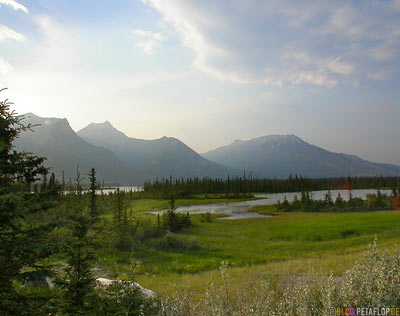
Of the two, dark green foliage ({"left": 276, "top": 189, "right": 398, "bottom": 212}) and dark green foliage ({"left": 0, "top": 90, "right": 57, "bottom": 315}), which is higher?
dark green foliage ({"left": 0, "top": 90, "right": 57, "bottom": 315})

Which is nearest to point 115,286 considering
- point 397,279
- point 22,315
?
point 22,315

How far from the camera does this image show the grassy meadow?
12.7 metres

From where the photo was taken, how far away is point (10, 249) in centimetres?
551

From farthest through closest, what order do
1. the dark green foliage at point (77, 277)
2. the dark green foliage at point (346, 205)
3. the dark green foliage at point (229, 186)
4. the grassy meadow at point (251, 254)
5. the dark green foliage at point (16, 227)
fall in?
the dark green foliage at point (229, 186) → the dark green foliage at point (346, 205) → the grassy meadow at point (251, 254) → the dark green foliage at point (77, 277) → the dark green foliage at point (16, 227)

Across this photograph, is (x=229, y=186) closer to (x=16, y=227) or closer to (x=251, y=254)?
(x=251, y=254)

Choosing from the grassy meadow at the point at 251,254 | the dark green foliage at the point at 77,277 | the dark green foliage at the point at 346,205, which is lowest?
the dark green foliage at the point at 346,205

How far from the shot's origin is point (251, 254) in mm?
21578

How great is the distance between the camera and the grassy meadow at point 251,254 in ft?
41.5

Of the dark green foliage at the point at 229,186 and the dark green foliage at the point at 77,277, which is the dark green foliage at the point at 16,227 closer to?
the dark green foliage at the point at 77,277

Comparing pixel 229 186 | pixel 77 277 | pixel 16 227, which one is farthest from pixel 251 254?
pixel 229 186

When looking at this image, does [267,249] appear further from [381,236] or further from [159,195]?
[159,195]

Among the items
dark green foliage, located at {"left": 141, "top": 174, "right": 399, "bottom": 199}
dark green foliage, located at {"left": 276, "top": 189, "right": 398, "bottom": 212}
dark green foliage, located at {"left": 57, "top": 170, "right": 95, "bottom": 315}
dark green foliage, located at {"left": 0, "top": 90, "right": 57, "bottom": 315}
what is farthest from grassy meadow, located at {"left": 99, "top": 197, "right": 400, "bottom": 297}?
dark green foliage, located at {"left": 141, "top": 174, "right": 399, "bottom": 199}

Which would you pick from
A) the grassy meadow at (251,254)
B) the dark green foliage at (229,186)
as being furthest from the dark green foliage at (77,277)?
the dark green foliage at (229,186)

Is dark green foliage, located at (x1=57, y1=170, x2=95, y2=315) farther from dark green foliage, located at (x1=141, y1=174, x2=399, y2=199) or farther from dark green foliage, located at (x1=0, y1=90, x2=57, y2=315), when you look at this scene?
dark green foliage, located at (x1=141, y1=174, x2=399, y2=199)
